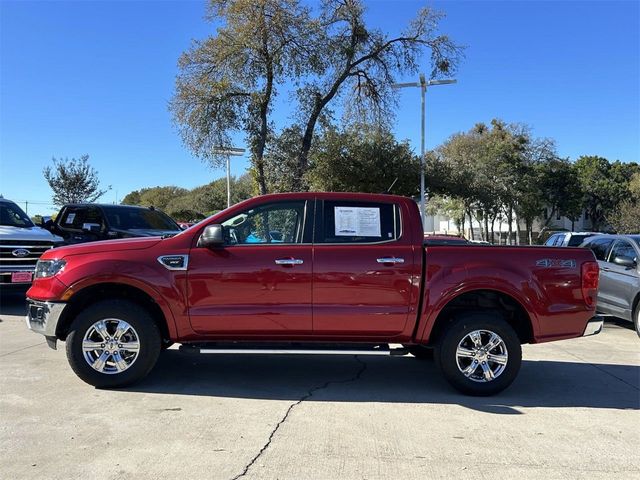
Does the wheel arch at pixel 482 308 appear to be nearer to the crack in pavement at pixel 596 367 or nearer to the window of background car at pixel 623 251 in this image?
the crack in pavement at pixel 596 367

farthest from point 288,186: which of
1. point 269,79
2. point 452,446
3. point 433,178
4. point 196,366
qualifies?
point 452,446

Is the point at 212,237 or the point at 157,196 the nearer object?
the point at 212,237

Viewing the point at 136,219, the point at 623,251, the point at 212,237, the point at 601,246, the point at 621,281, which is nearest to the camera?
the point at 212,237

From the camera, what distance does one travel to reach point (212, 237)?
5.16m

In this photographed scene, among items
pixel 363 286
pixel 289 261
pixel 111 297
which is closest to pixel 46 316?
pixel 111 297

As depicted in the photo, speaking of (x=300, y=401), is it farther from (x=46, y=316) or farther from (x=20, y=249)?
(x=20, y=249)

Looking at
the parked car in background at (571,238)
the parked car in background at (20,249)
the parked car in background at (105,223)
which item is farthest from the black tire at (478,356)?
the parked car in background at (571,238)

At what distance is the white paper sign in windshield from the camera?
545 centimetres

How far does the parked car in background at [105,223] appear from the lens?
11250 millimetres

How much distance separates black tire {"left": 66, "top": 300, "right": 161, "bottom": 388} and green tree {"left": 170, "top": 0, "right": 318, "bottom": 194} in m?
14.9

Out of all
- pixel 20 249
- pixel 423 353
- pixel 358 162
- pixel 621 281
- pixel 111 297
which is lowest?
pixel 423 353

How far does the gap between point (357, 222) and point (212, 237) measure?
1.45 meters

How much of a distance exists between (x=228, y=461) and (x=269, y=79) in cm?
1734

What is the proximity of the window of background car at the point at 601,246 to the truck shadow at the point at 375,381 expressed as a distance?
141 inches
